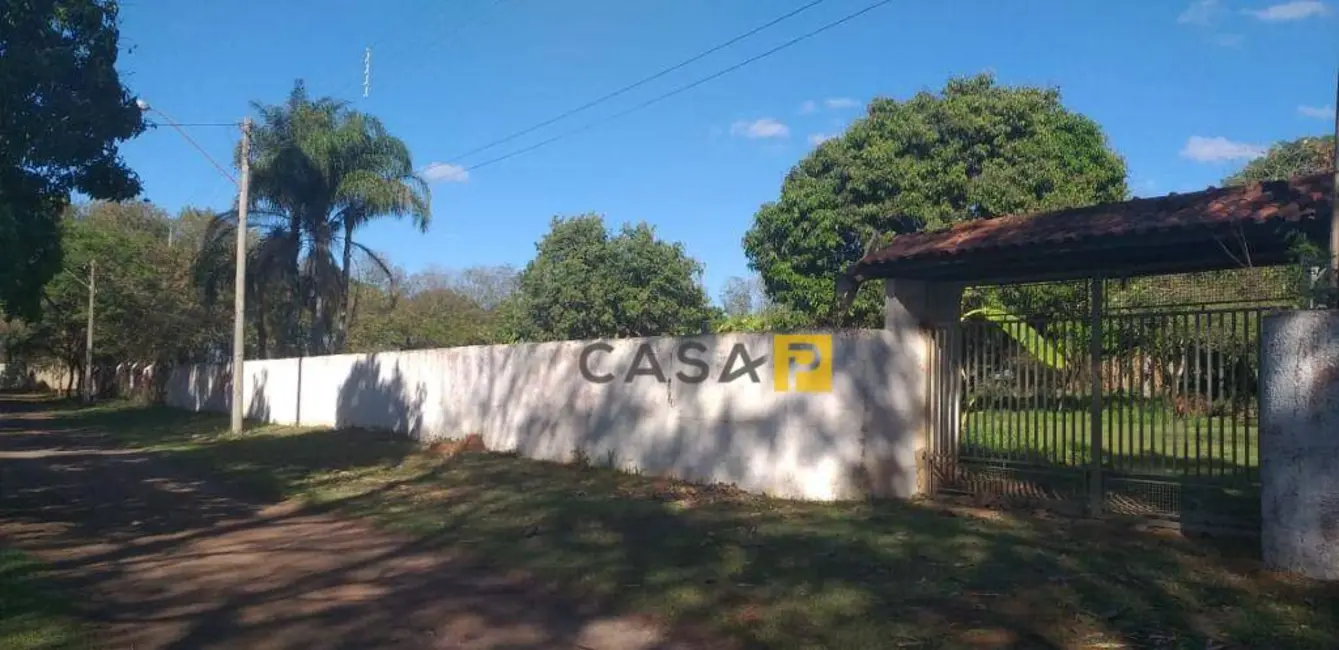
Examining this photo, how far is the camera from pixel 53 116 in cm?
1116

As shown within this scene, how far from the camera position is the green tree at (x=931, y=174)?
935 inches

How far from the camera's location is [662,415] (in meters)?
12.8

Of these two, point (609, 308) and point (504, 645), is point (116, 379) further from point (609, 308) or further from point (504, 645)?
point (504, 645)

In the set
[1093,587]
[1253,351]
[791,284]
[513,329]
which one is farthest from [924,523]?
[513,329]

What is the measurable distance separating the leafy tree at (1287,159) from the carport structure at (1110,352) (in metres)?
17.6

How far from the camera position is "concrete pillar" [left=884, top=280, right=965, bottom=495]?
10453 mm

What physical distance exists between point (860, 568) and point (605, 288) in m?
26.2

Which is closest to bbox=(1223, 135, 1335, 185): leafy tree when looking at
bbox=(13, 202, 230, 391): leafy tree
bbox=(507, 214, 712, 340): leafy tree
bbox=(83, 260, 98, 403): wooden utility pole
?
bbox=(507, 214, 712, 340): leafy tree

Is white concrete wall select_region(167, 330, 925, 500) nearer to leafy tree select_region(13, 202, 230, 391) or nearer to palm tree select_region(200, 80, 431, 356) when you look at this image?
palm tree select_region(200, 80, 431, 356)

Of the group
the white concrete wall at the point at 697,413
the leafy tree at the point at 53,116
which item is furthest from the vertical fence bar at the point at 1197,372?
the leafy tree at the point at 53,116

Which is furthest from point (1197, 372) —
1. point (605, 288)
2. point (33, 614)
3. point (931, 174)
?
point (605, 288)

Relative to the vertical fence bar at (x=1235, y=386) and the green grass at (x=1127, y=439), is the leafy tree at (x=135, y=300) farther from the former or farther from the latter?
the vertical fence bar at (x=1235, y=386)

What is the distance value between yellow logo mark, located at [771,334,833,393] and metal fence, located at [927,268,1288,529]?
1.09 metres

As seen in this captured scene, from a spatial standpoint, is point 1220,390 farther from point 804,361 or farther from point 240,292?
point 240,292
